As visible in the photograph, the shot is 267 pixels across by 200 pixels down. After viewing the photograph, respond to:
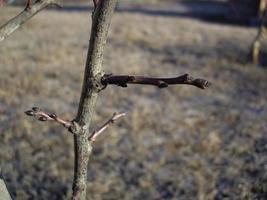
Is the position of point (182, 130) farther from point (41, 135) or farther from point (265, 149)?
point (41, 135)

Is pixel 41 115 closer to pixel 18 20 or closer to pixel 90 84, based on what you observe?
pixel 90 84

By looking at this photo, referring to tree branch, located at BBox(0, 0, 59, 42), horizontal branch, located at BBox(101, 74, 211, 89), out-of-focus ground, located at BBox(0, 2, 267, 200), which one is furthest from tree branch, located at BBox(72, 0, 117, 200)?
out-of-focus ground, located at BBox(0, 2, 267, 200)

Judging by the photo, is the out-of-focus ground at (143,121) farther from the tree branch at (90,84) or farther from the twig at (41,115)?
the twig at (41,115)

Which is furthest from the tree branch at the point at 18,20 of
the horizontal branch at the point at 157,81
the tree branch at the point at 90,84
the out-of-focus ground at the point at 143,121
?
the out-of-focus ground at the point at 143,121

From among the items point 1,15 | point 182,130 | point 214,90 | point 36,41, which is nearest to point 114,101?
point 182,130

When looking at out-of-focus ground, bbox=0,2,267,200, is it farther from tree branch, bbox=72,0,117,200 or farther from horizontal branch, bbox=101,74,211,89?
horizontal branch, bbox=101,74,211,89
